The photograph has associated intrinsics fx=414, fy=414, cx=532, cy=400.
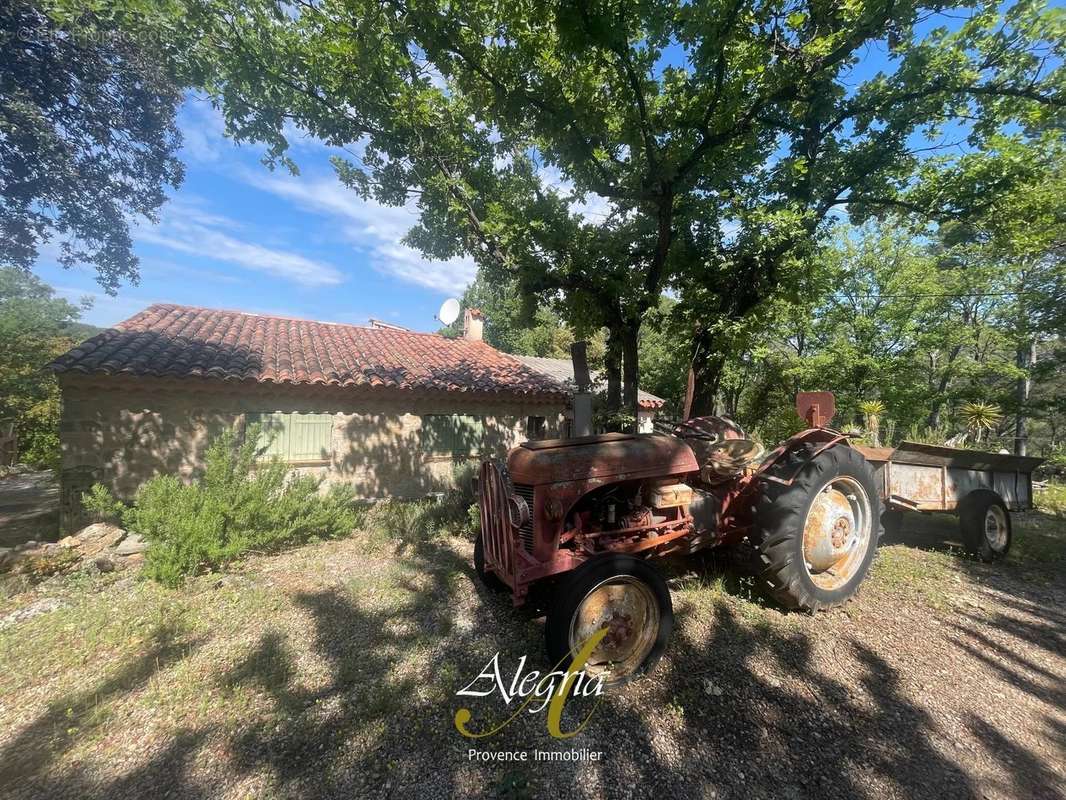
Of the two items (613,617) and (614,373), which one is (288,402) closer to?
(614,373)

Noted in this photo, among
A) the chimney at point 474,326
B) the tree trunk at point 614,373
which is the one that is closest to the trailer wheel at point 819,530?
the tree trunk at point 614,373

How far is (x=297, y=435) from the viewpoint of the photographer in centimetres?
743

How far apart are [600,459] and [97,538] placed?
6341 millimetres

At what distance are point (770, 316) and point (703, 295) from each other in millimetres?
1538

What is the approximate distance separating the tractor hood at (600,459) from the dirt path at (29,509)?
759cm

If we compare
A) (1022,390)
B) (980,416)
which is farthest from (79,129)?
(1022,390)

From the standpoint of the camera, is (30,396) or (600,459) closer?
(600,459)

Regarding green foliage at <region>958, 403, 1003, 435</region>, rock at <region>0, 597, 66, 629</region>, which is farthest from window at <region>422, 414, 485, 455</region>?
green foliage at <region>958, 403, 1003, 435</region>

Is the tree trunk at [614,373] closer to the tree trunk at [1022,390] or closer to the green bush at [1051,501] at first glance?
the green bush at [1051,501]

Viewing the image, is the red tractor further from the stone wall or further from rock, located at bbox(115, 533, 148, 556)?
the stone wall

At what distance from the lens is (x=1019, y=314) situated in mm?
11633

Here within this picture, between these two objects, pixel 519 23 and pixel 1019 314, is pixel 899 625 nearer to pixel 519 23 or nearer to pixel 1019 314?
pixel 519 23

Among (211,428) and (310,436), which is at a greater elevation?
(211,428)

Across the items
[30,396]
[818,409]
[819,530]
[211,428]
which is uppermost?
[818,409]
